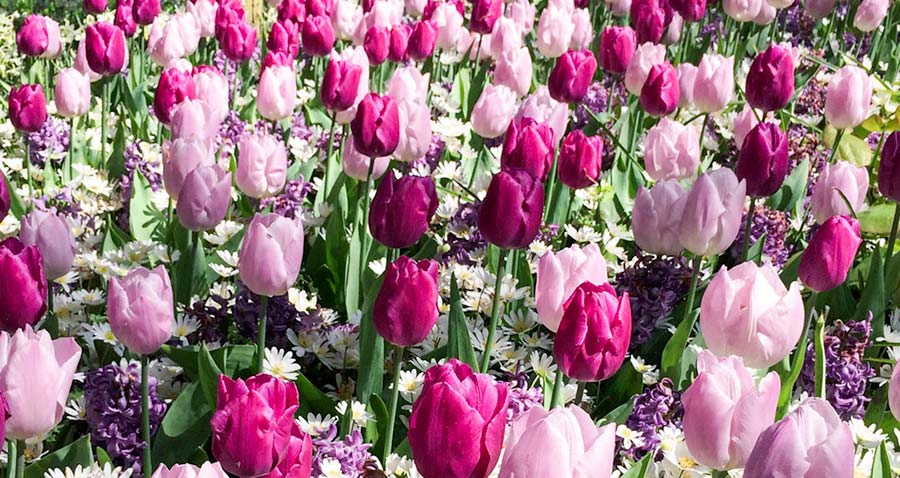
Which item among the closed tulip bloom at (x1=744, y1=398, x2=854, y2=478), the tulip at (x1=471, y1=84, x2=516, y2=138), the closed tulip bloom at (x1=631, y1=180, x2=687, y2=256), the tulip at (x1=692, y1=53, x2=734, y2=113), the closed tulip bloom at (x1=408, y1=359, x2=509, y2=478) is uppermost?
the closed tulip bloom at (x1=744, y1=398, x2=854, y2=478)

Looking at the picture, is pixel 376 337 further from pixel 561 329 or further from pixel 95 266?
pixel 95 266

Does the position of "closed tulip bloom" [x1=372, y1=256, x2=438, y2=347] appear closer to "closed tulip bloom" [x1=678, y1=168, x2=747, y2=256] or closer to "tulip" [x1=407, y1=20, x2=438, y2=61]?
"closed tulip bloom" [x1=678, y1=168, x2=747, y2=256]

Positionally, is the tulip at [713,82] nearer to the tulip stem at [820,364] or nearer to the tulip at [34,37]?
the tulip stem at [820,364]

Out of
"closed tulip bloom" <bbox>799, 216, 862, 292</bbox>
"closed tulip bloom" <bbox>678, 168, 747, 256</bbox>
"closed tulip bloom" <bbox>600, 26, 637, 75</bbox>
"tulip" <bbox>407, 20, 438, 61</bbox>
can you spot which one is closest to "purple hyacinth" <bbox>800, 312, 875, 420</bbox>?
"closed tulip bloom" <bbox>799, 216, 862, 292</bbox>

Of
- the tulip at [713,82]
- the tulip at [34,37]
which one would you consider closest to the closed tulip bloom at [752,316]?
the tulip at [713,82]

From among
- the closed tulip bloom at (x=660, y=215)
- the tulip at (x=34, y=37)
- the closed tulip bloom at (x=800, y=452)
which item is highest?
the closed tulip bloom at (x=800, y=452)

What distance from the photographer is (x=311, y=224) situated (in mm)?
3057

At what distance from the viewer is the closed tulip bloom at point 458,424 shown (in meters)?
1.26

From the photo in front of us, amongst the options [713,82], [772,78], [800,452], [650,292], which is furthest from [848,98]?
[800,452]

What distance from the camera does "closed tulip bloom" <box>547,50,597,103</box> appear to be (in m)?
3.27

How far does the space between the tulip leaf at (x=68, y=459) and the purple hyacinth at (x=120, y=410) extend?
9cm

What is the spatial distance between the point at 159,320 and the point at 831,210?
5.51 ft

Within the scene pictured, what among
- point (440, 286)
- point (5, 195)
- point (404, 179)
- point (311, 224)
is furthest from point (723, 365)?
point (311, 224)

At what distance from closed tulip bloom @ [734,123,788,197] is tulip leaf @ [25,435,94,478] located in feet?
4.93
